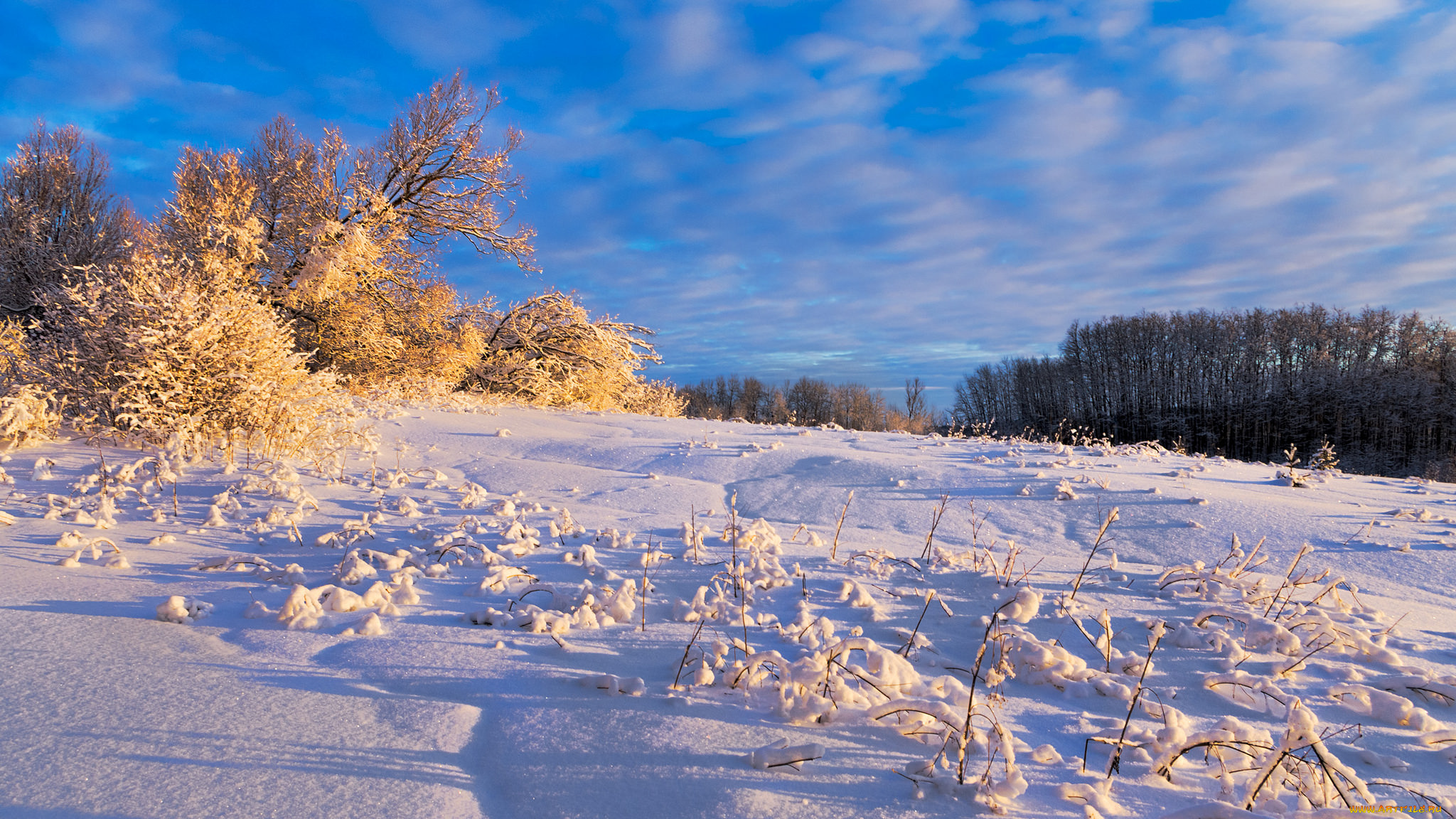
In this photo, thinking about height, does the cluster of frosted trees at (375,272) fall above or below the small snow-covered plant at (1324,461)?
above

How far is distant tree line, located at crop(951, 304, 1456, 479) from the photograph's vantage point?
97.3ft

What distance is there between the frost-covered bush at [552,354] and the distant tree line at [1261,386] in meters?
21.2

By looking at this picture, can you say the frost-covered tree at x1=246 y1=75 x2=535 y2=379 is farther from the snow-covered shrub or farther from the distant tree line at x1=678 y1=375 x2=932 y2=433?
the distant tree line at x1=678 y1=375 x2=932 y2=433

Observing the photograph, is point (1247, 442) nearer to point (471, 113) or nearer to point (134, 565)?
point (471, 113)

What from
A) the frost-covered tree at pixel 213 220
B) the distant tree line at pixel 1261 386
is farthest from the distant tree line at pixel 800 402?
the frost-covered tree at pixel 213 220

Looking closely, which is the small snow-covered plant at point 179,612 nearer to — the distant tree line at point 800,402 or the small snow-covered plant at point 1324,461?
the small snow-covered plant at point 1324,461

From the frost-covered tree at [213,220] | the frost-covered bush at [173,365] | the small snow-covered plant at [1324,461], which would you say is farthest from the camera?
the frost-covered tree at [213,220]

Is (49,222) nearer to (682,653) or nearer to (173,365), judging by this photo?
(173,365)

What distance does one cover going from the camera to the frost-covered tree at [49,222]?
45.8 ft

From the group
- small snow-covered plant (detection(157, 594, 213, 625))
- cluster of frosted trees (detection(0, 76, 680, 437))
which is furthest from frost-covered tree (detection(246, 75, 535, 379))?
small snow-covered plant (detection(157, 594, 213, 625))

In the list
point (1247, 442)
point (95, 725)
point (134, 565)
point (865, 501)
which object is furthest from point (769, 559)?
point (1247, 442)

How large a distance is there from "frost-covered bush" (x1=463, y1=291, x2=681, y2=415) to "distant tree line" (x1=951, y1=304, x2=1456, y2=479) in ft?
69.6

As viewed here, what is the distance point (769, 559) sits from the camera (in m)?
3.38

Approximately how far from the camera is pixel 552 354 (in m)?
11.7
